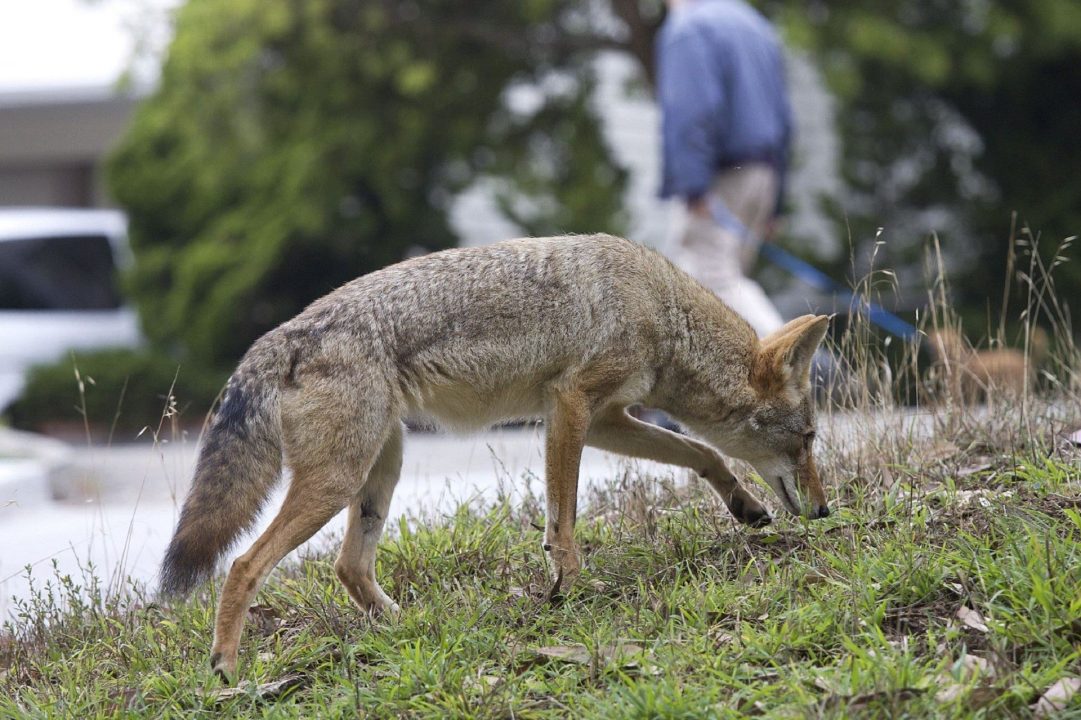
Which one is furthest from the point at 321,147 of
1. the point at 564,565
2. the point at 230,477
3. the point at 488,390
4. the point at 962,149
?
the point at 564,565

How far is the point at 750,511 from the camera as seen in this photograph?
17.8ft

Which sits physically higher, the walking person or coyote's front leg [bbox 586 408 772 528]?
the walking person

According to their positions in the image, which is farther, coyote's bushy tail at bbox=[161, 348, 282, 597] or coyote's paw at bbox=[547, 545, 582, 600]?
coyote's paw at bbox=[547, 545, 582, 600]

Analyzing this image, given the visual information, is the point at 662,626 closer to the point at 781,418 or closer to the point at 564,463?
the point at 564,463

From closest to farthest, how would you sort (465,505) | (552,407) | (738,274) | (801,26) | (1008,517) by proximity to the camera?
(1008,517) < (552,407) < (465,505) < (738,274) < (801,26)

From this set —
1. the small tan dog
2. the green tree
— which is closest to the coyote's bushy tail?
the small tan dog

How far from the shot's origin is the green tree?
48.5 ft

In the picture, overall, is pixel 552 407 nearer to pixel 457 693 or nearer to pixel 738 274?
pixel 457 693

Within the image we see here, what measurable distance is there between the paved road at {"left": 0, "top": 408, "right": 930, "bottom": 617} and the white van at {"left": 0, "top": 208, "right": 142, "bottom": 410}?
5.71 m

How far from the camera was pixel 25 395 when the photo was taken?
16469 millimetres

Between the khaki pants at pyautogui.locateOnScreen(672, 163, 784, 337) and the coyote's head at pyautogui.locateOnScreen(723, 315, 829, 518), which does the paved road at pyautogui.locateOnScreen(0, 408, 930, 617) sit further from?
the khaki pants at pyautogui.locateOnScreen(672, 163, 784, 337)

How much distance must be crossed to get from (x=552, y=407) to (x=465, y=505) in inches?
35.2

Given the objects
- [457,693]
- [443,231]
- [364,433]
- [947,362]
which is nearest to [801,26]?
[443,231]

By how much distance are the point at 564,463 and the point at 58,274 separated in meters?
13.8
